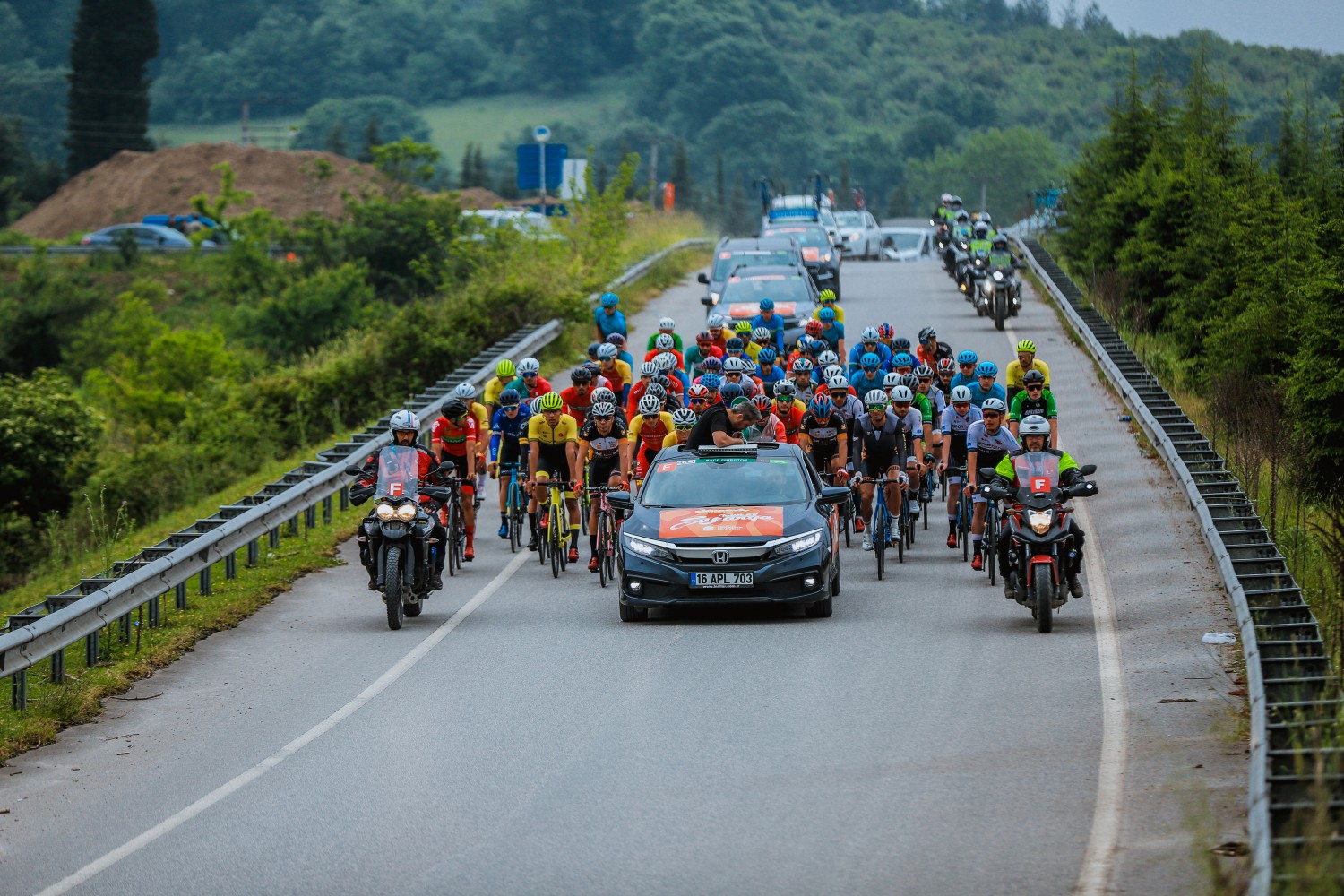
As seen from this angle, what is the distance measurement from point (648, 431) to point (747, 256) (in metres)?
19.0

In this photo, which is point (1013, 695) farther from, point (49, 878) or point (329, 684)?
point (49, 878)

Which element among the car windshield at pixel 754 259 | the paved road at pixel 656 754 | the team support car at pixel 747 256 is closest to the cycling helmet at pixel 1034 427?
the paved road at pixel 656 754

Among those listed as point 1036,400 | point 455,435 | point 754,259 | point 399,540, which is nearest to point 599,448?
point 455,435

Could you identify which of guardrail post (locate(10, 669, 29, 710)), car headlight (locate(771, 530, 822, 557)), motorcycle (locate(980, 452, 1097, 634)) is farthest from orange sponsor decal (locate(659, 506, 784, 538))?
guardrail post (locate(10, 669, 29, 710))

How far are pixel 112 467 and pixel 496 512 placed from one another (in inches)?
611

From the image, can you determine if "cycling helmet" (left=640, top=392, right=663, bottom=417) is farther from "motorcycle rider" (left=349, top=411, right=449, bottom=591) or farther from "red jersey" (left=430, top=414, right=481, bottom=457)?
"motorcycle rider" (left=349, top=411, right=449, bottom=591)

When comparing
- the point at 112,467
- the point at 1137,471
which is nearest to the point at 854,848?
the point at 1137,471

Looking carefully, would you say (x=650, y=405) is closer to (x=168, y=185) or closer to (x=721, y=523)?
(x=721, y=523)

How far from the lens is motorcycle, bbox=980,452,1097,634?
15.3m

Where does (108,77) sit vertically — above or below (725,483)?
above

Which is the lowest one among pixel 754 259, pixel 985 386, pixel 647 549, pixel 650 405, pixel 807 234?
pixel 647 549

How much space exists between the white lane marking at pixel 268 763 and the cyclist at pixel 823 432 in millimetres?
4045

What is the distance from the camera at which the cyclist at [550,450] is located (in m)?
19.1

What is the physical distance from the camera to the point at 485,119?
184 meters
